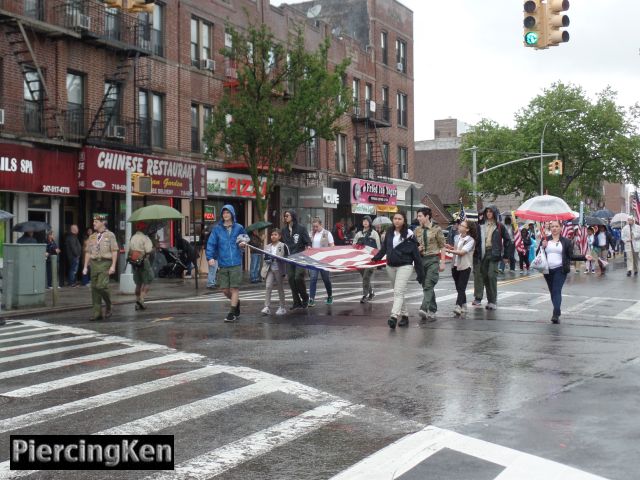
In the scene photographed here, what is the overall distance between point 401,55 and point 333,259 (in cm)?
3622

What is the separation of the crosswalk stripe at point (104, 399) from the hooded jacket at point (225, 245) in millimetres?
4556

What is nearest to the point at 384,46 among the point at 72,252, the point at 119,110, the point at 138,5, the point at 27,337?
the point at 119,110

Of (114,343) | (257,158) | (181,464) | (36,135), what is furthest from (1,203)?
(181,464)

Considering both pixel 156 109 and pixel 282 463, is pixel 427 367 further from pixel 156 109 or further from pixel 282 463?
pixel 156 109

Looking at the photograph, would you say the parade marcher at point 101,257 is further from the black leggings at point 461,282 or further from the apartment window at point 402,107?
the apartment window at point 402,107

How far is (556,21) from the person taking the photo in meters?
14.6

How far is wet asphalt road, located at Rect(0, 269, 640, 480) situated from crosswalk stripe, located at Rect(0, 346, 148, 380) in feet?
0.09

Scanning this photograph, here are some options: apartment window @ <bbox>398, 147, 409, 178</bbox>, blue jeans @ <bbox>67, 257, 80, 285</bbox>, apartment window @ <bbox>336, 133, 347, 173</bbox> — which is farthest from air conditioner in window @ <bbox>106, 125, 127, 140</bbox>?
apartment window @ <bbox>398, 147, 409, 178</bbox>

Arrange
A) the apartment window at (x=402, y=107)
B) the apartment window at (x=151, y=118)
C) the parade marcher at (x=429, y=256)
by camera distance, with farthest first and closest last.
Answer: the apartment window at (x=402, y=107) < the apartment window at (x=151, y=118) < the parade marcher at (x=429, y=256)

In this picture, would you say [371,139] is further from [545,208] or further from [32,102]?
[32,102]

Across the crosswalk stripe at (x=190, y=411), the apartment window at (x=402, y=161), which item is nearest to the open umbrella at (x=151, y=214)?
the crosswalk stripe at (x=190, y=411)

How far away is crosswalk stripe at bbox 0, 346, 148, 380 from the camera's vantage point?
902 cm

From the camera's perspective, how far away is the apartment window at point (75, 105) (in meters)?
25.2

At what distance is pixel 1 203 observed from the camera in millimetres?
23203
